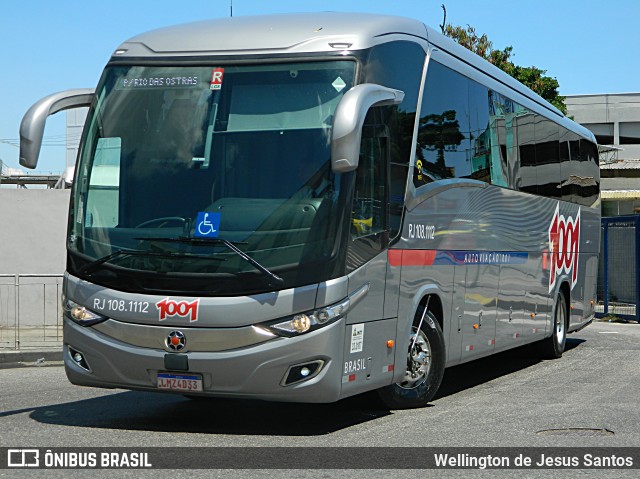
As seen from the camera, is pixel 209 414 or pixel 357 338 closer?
pixel 357 338

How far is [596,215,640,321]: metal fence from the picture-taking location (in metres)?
25.0

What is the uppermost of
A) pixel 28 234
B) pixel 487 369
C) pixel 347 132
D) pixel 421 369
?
pixel 347 132

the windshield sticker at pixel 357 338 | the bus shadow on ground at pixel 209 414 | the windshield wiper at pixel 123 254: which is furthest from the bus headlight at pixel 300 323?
the bus shadow on ground at pixel 209 414

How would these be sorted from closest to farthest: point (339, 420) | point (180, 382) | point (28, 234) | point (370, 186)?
1. point (180, 382)
2. point (370, 186)
3. point (339, 420)
4. point (28, 234)

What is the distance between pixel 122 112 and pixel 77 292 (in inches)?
65.0

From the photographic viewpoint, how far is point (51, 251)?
22422mm

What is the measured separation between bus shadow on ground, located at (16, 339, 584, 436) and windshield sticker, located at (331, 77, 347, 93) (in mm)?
2973

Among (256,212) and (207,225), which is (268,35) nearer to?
(256,212)

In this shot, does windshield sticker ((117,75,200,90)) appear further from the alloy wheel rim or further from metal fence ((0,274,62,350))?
metal fence ((0,274,62,350))

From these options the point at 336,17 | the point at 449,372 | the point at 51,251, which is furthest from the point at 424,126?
the point at 51,251

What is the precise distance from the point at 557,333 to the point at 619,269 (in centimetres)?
955

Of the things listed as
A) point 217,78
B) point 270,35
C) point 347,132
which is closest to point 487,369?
point 270,35

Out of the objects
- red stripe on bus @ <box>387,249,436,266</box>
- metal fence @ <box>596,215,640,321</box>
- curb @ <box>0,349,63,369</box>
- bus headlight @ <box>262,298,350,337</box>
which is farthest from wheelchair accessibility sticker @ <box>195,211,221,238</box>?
metal fence @ <box>596,215,640,321</box>

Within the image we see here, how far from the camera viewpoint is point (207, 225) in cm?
873
